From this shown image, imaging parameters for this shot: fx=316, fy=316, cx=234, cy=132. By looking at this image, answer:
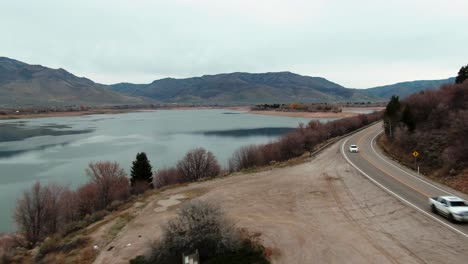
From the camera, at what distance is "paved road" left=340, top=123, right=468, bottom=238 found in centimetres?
1781

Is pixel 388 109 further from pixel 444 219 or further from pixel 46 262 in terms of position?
pixel 46 262

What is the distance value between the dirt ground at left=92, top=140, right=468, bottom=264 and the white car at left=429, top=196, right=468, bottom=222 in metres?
0.95

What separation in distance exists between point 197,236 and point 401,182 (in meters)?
18.1

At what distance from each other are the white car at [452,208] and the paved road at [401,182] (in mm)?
298

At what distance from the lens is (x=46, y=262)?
593 inches

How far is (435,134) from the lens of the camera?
3409 centimetres

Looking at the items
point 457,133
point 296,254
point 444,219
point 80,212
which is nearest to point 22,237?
point 80,212

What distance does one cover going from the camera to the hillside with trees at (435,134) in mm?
25806

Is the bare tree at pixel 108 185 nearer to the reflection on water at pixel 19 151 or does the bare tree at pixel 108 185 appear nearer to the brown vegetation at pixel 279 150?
the brown vegetation at pixel 279 150

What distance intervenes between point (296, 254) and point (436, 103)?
125 feet

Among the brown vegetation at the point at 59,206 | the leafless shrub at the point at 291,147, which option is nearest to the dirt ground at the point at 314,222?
the brown vegetation at the point at 59,206

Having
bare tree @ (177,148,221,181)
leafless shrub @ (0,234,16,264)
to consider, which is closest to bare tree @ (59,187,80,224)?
leafless shrub @ (0,234,16,264)

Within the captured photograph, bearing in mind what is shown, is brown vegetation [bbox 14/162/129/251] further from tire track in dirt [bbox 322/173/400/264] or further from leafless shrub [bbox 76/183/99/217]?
tire track in dirt [bbox 322/173/400/264]

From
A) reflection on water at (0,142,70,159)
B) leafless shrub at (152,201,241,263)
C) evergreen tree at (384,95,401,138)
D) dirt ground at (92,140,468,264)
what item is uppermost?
evergreen tree at (384,95,401,138)
